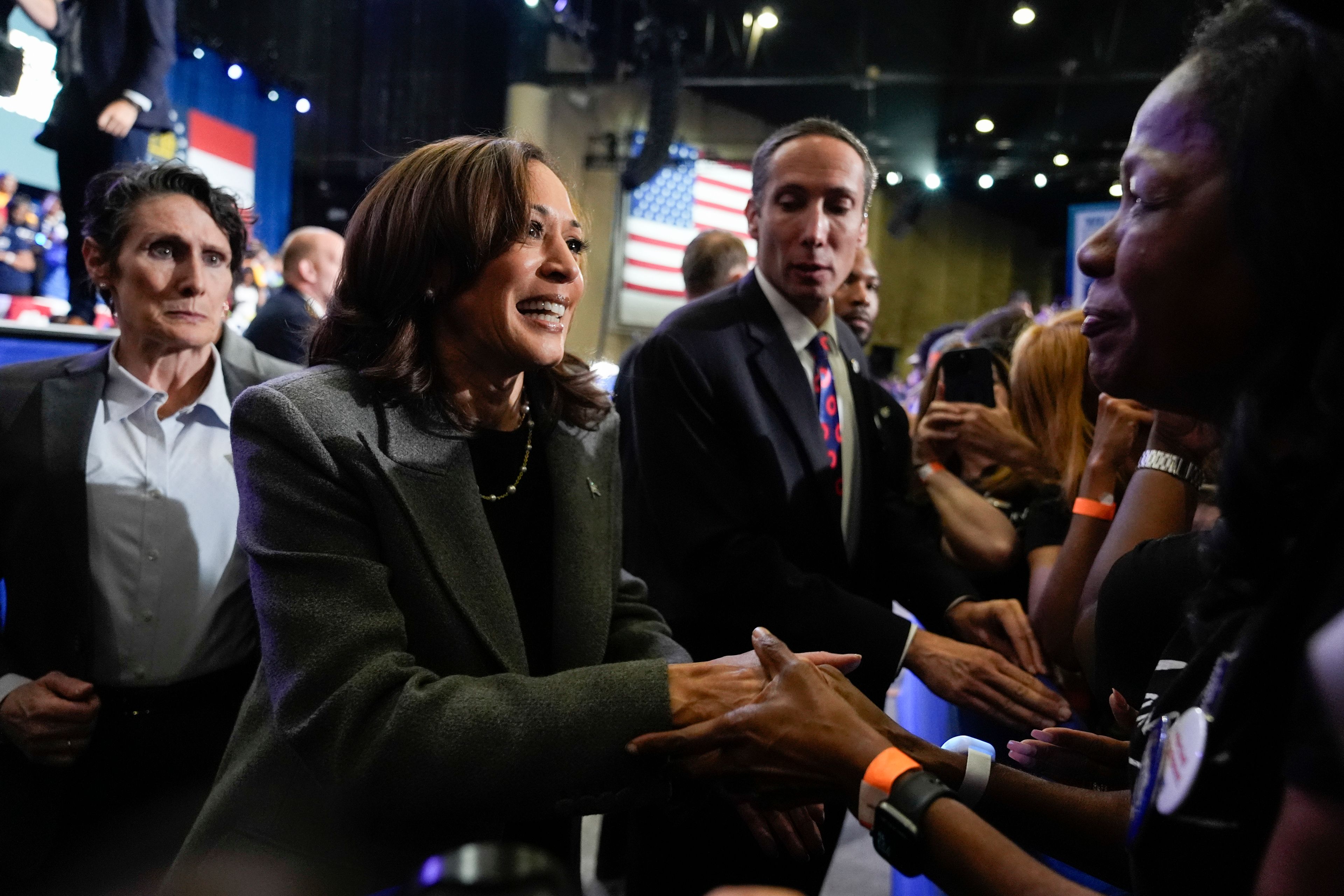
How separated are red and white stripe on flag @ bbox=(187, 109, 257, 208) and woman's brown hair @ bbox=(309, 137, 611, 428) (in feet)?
27.1

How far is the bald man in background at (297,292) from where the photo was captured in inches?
146

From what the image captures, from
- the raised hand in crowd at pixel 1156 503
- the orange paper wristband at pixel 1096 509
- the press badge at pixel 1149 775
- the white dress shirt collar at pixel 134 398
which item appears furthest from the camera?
the white dress shirt collar at pixel 134 398

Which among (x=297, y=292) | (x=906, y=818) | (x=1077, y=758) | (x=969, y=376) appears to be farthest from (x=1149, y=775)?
(x=297, y=292)

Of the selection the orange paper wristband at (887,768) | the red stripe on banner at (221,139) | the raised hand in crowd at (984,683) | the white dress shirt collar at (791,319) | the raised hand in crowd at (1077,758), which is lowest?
the raised hand in crowd at (984,683)

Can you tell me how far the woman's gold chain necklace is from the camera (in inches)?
64.2

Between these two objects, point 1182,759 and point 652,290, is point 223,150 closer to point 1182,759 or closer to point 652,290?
point 652,290

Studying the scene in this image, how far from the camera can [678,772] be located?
4.55 feet

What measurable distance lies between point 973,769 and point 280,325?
3.19 metres

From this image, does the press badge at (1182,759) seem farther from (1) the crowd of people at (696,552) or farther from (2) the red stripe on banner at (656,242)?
(2) the red stripe on banner at (656,242)

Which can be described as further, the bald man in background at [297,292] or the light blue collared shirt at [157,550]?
the bald man in background at [297,292]

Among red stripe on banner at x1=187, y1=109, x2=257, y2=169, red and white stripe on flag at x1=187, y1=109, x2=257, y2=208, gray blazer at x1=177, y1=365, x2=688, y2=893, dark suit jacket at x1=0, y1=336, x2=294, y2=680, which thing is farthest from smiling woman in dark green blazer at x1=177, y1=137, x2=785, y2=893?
red stripe on banner at x1=187, y1=109, x2=257, y2=169

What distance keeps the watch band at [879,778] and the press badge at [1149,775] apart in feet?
0.83

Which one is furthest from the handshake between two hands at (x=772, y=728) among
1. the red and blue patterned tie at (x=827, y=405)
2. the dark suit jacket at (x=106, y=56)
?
the dark suit jacket at (x=106, y=56)

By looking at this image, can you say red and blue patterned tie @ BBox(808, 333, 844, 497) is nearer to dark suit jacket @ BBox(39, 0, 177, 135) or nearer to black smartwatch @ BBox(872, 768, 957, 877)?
black smartwatch @ BBox(872, 768, 957, 877)
